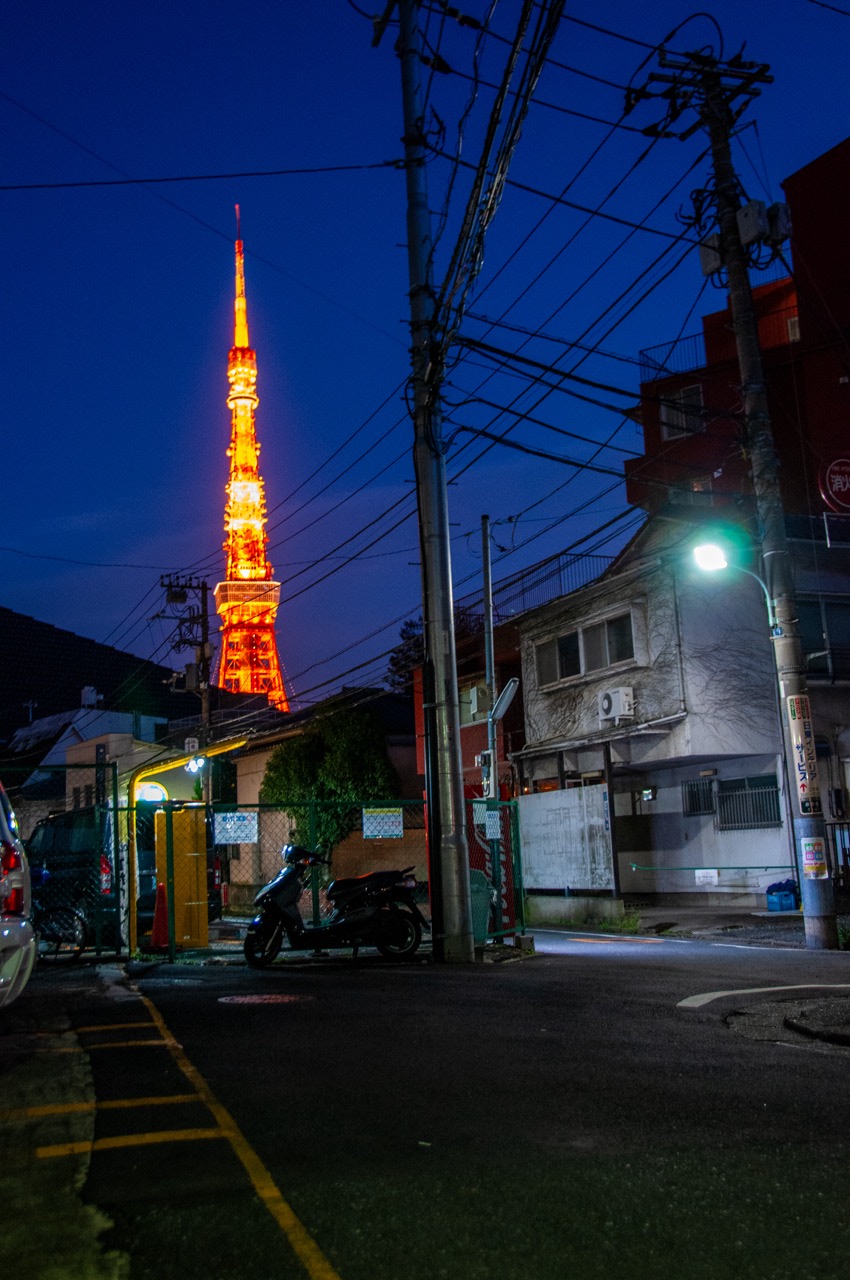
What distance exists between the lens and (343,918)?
43.8 feet

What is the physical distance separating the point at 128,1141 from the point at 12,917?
171cm

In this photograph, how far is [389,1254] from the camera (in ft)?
11.7

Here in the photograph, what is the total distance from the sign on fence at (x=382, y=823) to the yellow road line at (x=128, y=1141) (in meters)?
9.86

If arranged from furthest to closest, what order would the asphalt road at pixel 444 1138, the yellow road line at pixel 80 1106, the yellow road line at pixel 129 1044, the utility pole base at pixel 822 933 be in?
the utility pole base at pixel 822 933 < the yellow road line at pixel 129 1044 < the yellow road line at pixel 80 1106 < the asphalt road at pixel 444 1138

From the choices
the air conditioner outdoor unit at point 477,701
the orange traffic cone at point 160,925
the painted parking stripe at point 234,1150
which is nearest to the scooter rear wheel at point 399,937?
the orange traffic cone at point 160,925

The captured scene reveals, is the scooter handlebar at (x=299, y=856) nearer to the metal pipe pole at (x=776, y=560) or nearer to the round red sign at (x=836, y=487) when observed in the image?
the metal pipe pole at (x=776, y=560)

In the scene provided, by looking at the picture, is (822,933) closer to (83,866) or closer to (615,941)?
(615,941)

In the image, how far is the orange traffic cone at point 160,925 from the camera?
15.2 metres

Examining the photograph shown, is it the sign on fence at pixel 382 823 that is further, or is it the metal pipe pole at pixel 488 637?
the metal pipe pole at pixel 488 637

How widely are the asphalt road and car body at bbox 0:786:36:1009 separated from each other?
0.58m

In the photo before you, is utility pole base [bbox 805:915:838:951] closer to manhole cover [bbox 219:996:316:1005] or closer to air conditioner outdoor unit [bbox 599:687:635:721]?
manhole cover [bbox 219:996:316:1005]

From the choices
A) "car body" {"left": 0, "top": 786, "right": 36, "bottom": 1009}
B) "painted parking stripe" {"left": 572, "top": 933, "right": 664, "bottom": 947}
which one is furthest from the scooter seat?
"car body" {"left": 0, "top": 786, "right": 36, "bottom": 1009}

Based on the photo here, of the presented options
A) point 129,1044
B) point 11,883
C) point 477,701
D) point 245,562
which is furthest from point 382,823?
point 245,562

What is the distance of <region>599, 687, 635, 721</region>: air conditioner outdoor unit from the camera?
23.6 metres
